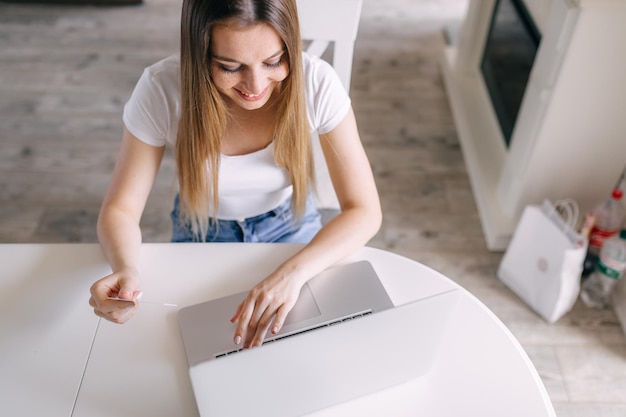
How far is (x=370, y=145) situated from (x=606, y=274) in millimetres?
1072

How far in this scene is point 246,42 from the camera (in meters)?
0.94

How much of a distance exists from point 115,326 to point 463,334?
573 mm

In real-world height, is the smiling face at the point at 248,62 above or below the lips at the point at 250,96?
above

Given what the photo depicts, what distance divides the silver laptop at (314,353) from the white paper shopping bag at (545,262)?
0.96 m

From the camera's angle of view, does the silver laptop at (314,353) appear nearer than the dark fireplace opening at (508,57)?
Yes

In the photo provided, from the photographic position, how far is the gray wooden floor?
1821 millimetres

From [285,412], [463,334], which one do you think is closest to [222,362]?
[285,412]

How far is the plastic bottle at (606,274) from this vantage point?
173cm

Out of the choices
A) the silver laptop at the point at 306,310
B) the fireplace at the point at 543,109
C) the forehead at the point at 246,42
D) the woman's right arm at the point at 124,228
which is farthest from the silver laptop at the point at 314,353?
the fireplace at the point at 543,109

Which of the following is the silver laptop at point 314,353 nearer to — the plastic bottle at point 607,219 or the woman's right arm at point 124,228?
the woman's right arm at point 124,228

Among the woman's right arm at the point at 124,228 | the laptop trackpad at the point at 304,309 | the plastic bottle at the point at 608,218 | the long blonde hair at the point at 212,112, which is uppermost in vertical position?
the long blonde hair at the point at 212,112

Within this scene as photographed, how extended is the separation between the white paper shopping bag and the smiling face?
1.08 m

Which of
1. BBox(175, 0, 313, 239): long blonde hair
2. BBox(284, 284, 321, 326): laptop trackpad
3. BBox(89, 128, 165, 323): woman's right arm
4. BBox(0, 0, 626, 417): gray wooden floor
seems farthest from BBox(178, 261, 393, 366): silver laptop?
BBox(0, 0, 626, 417): gray wooden floor

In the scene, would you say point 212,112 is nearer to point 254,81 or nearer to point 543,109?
point 254,81
